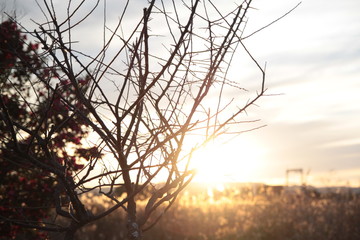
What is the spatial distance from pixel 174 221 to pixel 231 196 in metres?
4.11

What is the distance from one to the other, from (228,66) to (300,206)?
1135 cm

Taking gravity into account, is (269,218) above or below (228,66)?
below

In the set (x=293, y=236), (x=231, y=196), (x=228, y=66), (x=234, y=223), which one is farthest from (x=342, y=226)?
(x=228, y=66)

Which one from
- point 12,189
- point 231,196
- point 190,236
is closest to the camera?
point 12,189

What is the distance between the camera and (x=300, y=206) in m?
13.3

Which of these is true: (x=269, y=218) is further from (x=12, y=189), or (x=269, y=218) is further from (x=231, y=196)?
(x=12, y=189)

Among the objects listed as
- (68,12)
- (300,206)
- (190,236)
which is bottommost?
(190,236)

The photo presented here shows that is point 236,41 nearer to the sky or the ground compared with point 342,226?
nearer to the sky

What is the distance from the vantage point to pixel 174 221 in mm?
13055

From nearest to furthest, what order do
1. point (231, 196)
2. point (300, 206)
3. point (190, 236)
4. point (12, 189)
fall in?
point (12, 189) < point (190, 236) < point (300, 206) < point (231, 196)

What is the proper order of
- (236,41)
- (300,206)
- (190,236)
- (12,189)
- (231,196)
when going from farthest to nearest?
1. (231,196)
2. (300,206)
3. (190,236)
4. (12,189)
5. (236,41)

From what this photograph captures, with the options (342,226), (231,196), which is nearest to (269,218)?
(342,226)

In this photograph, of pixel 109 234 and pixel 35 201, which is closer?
pixel 35 201

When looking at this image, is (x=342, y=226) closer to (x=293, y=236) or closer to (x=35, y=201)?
(x=293, y=236)
